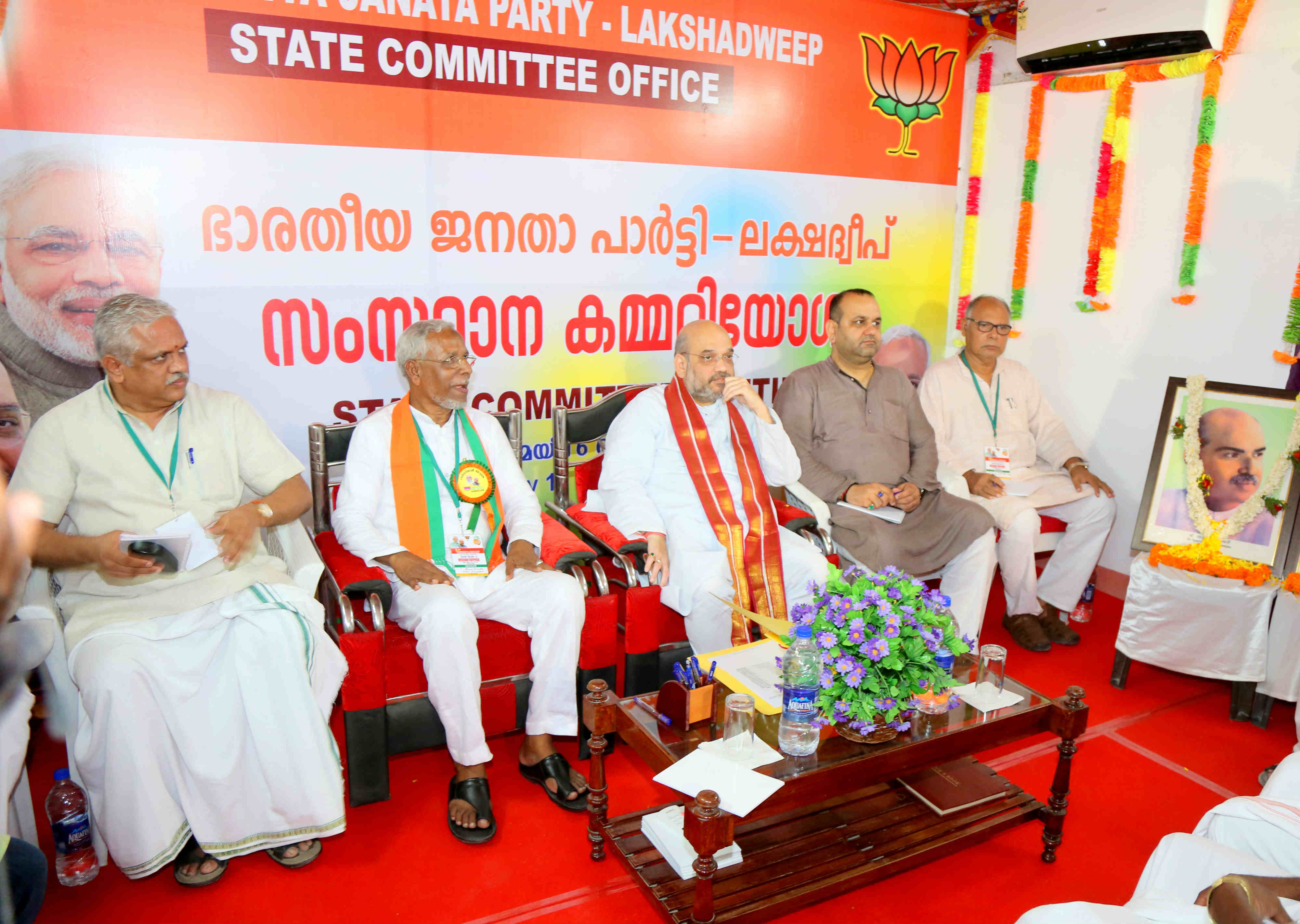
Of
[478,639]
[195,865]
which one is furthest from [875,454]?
[195,865]

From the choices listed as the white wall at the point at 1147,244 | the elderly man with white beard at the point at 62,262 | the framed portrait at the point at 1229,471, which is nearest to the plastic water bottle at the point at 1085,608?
the white wall at the point at 1147,244

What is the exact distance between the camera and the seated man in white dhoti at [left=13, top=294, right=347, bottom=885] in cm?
255

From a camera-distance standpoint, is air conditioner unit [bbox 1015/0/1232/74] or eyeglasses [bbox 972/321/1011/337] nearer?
air conditioner unit [bbox 1015/0/1232/74]

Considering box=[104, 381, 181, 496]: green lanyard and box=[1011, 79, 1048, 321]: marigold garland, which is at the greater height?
box=[1011, 79, 1048, 321]: marigold garland

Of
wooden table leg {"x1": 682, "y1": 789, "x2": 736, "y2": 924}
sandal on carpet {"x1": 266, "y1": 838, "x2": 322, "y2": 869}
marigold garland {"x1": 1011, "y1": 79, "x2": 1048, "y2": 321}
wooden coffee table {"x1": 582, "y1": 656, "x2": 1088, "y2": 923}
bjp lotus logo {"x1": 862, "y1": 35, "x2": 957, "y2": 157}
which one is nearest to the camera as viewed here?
wooden table leg {"x1": 682, "y1": 789, "x2": 736, "y2": 924}

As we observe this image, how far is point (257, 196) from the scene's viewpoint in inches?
141

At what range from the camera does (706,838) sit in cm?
217

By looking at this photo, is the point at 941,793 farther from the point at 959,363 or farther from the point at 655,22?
the point at 655,22

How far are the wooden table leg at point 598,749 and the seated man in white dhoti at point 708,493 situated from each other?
A: 852mm

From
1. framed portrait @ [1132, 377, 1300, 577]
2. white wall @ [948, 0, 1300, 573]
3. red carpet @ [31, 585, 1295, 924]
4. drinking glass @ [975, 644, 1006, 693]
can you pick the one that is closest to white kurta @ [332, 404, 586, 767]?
red carpet @ [31, 585, 1295, 924]

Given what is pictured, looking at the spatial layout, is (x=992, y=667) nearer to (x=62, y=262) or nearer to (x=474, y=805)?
(x=474, y=805)

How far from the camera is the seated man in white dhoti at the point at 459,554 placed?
2.99m

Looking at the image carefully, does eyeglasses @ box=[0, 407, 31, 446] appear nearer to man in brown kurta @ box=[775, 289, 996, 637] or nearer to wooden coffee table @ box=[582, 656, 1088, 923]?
wooden coffee table @ box=[582, 656, 1088, 923]

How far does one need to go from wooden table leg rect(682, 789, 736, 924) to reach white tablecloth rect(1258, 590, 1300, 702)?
2699 mm
